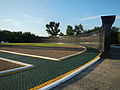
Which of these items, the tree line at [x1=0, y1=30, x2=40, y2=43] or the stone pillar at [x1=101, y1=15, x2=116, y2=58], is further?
the tree line at [x1=0, y1=30, x2=40, y2=43]

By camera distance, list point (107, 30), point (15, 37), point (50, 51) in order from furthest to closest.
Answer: point (15, 37) → point (50, 51) → point (107, 30)

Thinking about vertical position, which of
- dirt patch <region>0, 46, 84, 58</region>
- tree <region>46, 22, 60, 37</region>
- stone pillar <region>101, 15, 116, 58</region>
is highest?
tree <region>46, 22, 60, 37</region>

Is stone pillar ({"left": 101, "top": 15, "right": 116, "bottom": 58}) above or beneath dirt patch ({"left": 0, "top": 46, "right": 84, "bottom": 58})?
above

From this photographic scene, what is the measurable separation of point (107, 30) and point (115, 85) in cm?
436

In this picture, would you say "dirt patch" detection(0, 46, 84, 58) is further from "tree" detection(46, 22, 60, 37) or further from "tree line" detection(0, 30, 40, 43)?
"tree" detection(46, 22, 60, 37)

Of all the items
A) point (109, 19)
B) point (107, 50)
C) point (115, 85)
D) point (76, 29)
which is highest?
point (76, 29)

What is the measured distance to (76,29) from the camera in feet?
208

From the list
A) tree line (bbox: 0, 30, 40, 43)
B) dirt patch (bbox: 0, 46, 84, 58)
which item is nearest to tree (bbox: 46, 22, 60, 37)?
tree line (bbox: 0, 30, 40, 43)

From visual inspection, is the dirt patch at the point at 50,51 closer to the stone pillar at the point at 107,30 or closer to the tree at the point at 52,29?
the stone pillar at the point at 107,30

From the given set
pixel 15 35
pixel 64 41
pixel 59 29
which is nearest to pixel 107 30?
pixel 64 41

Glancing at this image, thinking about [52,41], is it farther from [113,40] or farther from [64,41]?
[113,40]

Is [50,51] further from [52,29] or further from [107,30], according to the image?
[52,29]

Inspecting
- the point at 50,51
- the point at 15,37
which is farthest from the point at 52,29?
the point at 50,51

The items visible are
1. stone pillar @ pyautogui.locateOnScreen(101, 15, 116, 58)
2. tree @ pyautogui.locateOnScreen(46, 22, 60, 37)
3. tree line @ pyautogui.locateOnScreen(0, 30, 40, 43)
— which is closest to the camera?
stone pillar @ pyautogui.locateOnScreen(101, 15, 116, 58)
